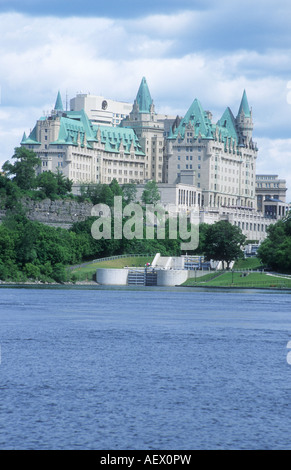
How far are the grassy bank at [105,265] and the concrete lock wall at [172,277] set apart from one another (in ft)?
32.0

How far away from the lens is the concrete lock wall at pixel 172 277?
16812cm

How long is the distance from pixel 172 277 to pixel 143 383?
401 ft

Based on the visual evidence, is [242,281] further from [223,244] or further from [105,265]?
[105,265]

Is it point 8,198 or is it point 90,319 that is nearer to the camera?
point 90,319

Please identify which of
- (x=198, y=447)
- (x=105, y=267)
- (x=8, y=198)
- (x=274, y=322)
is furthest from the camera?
(x=8, y=198)

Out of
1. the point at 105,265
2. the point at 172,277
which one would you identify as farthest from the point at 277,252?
the point at 105,265

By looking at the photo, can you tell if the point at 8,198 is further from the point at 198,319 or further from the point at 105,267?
the point at 198,319

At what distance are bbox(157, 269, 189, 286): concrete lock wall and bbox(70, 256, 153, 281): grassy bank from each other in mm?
9764

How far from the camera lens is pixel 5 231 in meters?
161

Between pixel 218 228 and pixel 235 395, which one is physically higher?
pixel 218 228

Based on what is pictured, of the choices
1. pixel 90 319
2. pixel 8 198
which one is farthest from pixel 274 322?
pixel 8 198

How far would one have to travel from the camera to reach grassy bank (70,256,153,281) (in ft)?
543

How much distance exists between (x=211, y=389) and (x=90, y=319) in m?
35.5

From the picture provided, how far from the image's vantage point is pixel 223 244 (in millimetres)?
172750
